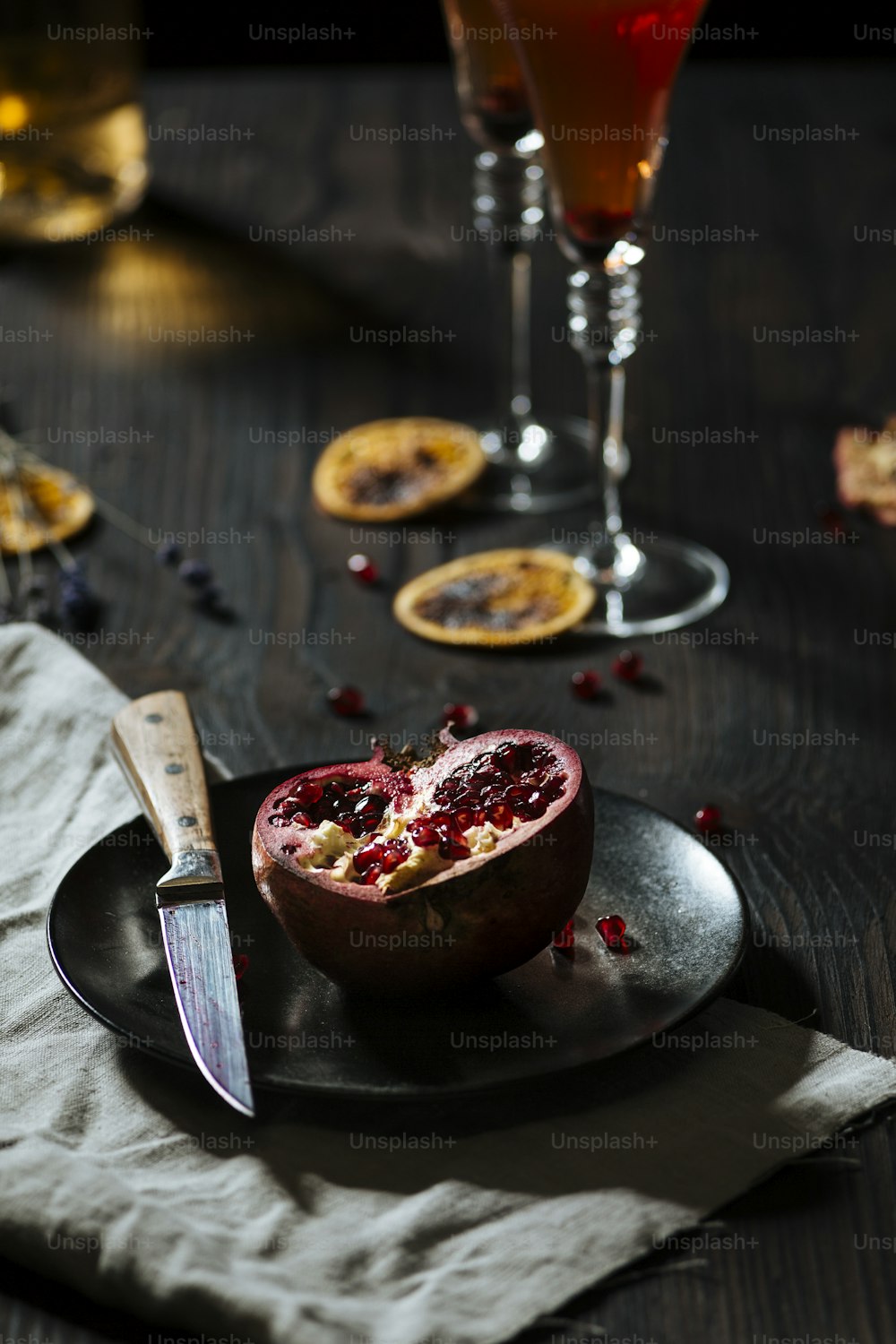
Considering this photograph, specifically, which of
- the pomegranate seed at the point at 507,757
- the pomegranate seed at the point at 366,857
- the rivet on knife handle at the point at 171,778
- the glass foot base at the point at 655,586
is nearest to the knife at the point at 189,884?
the rivet on knife handle at the point at 171,778

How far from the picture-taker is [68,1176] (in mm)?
1013

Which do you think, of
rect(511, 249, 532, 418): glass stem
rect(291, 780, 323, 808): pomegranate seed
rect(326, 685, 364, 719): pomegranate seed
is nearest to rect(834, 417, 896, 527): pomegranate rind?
rect(511, 249, 532, 418): glass stem

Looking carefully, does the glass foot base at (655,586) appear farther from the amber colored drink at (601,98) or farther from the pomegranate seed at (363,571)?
the amber colored drink at (601,98)

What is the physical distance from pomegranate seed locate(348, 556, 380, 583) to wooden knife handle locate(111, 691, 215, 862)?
1.63ft

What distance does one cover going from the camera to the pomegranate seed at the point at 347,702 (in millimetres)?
1632

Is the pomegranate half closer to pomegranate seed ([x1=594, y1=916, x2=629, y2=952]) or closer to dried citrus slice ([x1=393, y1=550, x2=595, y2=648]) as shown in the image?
pomegranate seed ([x1=594, y1=916, x2=629, y2=952])

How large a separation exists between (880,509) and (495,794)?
3.28ft

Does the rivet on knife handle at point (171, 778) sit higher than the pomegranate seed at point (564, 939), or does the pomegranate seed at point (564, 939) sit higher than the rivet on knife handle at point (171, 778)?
the rivet on knife handle at point (171, 778)

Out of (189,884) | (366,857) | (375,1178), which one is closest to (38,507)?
(189,884)

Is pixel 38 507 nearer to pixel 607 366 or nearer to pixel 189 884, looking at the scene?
pixel 607 366

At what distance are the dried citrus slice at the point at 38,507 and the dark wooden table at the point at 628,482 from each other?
5cm

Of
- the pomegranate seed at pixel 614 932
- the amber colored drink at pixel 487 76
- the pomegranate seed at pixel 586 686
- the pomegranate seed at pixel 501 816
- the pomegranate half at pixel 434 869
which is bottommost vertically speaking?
→ the pomegranate seed at pixel 586 686

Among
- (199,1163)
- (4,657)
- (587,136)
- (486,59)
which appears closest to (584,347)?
(587,136)

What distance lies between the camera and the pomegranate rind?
77.4 inches
